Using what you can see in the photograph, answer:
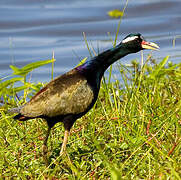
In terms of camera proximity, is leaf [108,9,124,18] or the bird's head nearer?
the bird's head

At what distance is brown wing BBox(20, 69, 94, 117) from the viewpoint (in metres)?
4.52

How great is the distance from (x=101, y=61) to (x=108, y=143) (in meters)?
0.69

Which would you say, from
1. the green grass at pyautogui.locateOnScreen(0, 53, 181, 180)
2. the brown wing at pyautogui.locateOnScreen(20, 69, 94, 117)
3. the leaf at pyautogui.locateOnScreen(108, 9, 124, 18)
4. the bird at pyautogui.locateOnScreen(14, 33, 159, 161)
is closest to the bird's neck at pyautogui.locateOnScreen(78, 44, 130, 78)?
the bird at pyautogui.locateOnScreen(14, 33, 159, 161)

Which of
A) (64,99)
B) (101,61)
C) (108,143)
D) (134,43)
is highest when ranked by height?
(134,43)

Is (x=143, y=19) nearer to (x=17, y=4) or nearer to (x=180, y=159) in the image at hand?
(x=17, y=4)

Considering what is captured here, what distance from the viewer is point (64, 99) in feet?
14.9

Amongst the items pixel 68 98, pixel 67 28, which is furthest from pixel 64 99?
pixel 67 28

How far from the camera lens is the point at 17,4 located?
11.7 metres

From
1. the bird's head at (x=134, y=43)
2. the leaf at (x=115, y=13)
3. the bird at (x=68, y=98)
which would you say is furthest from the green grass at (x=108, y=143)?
the leaf at (x=115, y=13)

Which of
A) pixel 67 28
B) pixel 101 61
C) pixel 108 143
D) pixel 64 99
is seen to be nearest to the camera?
pixel 64 99

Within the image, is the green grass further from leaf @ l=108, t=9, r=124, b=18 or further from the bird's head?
leaf @ l=108, t=9, r=124, b=18

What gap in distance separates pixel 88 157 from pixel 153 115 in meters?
0.81

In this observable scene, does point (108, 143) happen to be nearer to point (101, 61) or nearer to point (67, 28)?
point (101, 61)

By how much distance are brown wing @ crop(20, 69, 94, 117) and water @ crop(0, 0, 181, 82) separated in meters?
3.95
